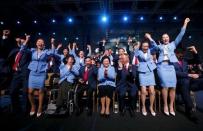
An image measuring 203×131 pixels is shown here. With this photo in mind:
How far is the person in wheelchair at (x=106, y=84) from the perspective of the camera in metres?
5.30

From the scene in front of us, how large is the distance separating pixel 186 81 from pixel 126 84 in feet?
4.55

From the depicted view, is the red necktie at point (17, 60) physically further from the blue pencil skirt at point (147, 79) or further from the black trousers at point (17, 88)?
the blue pencil skirt at point (147, 79)

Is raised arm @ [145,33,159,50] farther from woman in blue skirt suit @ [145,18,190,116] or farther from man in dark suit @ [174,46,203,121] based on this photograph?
man in dark suit @ [174,46,203,121]

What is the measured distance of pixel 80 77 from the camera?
612cm

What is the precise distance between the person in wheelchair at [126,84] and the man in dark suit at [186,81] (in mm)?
1037

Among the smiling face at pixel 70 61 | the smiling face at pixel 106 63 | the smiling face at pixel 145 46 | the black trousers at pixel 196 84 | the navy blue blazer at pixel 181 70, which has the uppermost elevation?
the smiling face at pixel 145 46

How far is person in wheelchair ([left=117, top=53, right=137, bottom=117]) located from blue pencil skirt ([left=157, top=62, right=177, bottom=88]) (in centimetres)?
68

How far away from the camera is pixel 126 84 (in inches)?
220

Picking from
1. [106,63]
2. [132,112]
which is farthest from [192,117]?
[106,63]

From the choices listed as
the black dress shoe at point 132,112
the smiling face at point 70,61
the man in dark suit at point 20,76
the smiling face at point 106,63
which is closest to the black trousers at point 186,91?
the black dress shoe at point 132,112

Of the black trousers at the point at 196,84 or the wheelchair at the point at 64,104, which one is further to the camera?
the black trousers at the point at 196,84

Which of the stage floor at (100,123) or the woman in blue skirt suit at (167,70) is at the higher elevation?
the woman in blue skirt suit at (167,70)
